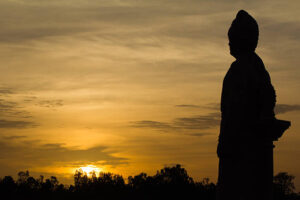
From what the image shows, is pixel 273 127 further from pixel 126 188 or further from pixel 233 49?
pixel 126 188

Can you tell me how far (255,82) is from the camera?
12.0 metres

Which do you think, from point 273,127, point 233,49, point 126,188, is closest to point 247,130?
point 273,127

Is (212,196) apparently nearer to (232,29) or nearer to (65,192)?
(65,192)

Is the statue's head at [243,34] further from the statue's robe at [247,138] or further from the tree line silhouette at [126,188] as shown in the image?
the tree line silhouette at [126,188]

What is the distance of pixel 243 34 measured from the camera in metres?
12.3

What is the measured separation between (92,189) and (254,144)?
5382cm

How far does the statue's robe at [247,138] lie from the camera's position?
39.0ft

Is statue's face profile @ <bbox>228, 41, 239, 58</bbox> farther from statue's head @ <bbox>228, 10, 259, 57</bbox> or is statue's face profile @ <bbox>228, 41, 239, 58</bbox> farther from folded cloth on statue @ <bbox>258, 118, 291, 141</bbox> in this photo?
folded cloth on statue @ <bbox>258, 118, 291, 141</bbox>

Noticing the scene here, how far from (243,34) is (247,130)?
6.53 ft

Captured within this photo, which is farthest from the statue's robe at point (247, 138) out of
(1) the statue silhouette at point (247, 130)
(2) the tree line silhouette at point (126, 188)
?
(2) the tree line silhouette at point (126, 188)

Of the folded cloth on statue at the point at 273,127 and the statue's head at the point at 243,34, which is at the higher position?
the statue's head at the point at 243,34

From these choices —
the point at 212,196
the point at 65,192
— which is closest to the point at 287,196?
the point at 212,196

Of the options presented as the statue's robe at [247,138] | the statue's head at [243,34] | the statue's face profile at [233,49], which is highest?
the statue's head at [243,34]

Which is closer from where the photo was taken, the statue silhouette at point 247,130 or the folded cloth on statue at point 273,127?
the folded cloth on statue at point 273,127
